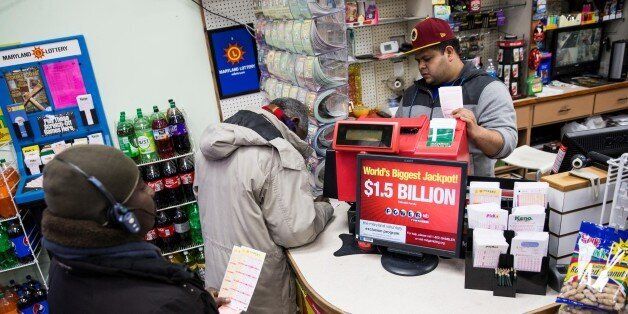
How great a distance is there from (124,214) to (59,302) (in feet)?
1.19

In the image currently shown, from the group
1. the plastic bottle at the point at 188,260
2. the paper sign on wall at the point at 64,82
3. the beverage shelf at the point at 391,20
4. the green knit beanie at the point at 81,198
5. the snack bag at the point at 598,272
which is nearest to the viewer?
the green knit beanie at the point at 81,198

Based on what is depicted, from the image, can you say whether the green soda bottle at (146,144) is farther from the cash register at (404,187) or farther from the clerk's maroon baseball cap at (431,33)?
the clerk's maroon baseball cap at (431,33)

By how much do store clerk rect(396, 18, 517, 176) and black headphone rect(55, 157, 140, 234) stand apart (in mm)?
1553

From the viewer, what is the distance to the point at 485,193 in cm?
158

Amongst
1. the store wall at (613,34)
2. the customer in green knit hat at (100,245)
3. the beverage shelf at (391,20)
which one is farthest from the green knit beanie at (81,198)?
the store wall at (613,34)

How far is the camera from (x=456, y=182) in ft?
5.16

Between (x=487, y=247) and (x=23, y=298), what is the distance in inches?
130

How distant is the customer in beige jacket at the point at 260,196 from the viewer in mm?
1849

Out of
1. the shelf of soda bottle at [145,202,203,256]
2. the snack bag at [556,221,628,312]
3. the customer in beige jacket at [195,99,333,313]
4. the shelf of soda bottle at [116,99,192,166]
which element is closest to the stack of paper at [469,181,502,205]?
the snack bag at [556,221,628,312]

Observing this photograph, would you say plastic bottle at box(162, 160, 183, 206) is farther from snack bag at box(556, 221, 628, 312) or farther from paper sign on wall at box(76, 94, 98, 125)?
snack bag at box(556, 221, 628, 312)

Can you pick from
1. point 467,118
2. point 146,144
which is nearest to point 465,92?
point 467,118

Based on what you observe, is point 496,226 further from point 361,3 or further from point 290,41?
point 361,3

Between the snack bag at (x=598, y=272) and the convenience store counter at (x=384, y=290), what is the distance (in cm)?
18

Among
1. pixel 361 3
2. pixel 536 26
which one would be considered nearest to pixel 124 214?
pixel 361 3
